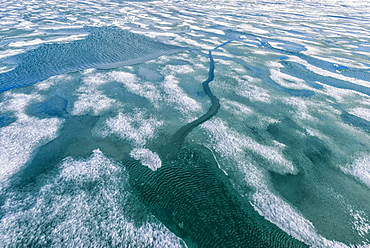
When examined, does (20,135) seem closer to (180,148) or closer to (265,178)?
(180,148)

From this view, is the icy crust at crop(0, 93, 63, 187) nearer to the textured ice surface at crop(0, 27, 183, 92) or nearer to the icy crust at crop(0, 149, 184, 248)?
the icy crust at crop(0, 149, 184, 248)

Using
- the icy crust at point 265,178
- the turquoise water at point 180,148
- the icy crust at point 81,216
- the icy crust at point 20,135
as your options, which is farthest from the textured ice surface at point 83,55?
the icy crust at point 265,178

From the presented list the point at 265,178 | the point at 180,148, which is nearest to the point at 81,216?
the point at 180,148

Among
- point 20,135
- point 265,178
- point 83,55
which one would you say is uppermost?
point 265,178

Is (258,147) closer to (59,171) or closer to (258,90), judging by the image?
(258,90)

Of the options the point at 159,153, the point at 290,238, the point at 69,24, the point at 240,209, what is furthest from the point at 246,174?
the point at 69,24

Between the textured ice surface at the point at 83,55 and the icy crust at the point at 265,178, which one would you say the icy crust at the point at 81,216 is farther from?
the textured ice surface at the point at 83,55
